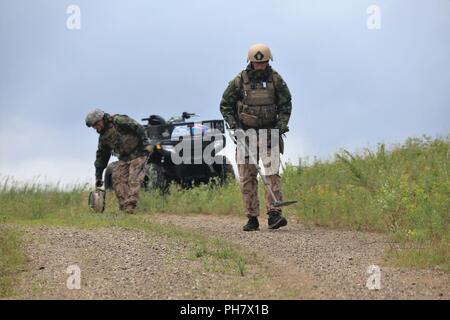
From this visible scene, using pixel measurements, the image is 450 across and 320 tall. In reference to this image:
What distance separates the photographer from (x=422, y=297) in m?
8.76

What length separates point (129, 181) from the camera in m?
18.2

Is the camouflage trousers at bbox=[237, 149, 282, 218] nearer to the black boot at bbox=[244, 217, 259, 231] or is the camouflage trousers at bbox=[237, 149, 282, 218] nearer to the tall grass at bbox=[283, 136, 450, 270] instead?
the black boot at bbox=[244, 217, 259, 231]

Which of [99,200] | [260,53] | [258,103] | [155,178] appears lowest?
[99,200]

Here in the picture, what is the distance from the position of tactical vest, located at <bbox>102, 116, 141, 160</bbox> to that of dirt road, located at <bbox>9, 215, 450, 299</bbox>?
174 inches

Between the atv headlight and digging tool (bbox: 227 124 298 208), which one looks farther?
the atv headlight

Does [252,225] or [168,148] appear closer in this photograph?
[252,225]

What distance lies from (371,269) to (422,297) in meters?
1.53

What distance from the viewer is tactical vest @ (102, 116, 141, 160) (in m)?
17.8

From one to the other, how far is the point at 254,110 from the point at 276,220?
163cm

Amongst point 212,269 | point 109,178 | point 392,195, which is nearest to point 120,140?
point 109,178

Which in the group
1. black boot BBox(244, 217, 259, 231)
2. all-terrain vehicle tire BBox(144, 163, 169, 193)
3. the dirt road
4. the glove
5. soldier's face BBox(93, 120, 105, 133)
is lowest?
the dirt road

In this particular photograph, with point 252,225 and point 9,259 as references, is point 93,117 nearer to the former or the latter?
point 252,225

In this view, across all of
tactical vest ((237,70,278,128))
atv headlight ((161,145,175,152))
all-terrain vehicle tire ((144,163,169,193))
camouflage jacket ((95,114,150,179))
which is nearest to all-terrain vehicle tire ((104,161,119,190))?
all-terrain vehicle tire ((144,163,169,193))

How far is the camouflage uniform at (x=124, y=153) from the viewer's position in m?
17.8
